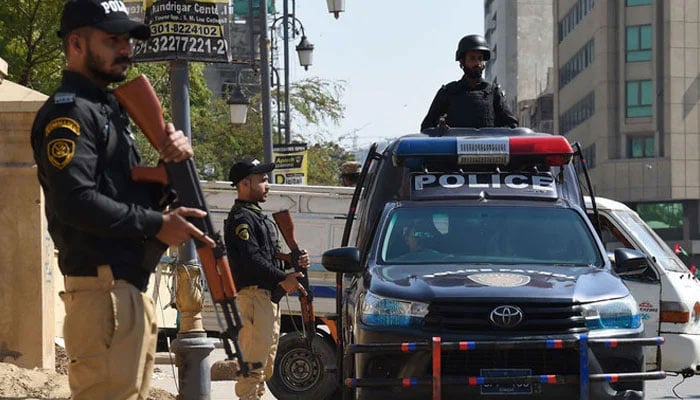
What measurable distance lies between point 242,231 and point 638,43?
71.9 meters

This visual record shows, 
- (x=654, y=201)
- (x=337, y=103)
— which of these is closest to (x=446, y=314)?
(x=337, y=103)

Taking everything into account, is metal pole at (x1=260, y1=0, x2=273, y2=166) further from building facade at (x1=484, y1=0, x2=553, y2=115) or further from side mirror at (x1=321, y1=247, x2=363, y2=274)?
building facade at (x1=484, y1=0, x2=553, y2=115)

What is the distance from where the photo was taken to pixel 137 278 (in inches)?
216

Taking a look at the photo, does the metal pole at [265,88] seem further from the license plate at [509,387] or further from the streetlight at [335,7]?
the license plate at [509,387]

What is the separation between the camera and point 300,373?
586 inches

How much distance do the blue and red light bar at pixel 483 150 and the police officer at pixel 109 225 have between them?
560cm

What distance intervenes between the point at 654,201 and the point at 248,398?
7132 cm

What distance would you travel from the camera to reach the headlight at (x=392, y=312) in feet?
30.1

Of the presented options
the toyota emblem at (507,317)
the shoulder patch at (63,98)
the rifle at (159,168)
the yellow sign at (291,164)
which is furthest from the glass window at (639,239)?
the yellow sign at (291,164)

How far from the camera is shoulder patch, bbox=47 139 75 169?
5172 millimetres

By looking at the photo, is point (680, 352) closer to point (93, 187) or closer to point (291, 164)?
point (93, 187)

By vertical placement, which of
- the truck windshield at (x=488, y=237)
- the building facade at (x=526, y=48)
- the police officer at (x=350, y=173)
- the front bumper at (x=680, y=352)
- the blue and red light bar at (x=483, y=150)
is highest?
the building facade at (x=526, y=48)

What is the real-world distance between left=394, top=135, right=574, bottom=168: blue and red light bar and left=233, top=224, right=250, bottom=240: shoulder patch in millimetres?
1323

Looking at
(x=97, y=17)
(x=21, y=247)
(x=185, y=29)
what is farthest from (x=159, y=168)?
(x=21, y=247)
